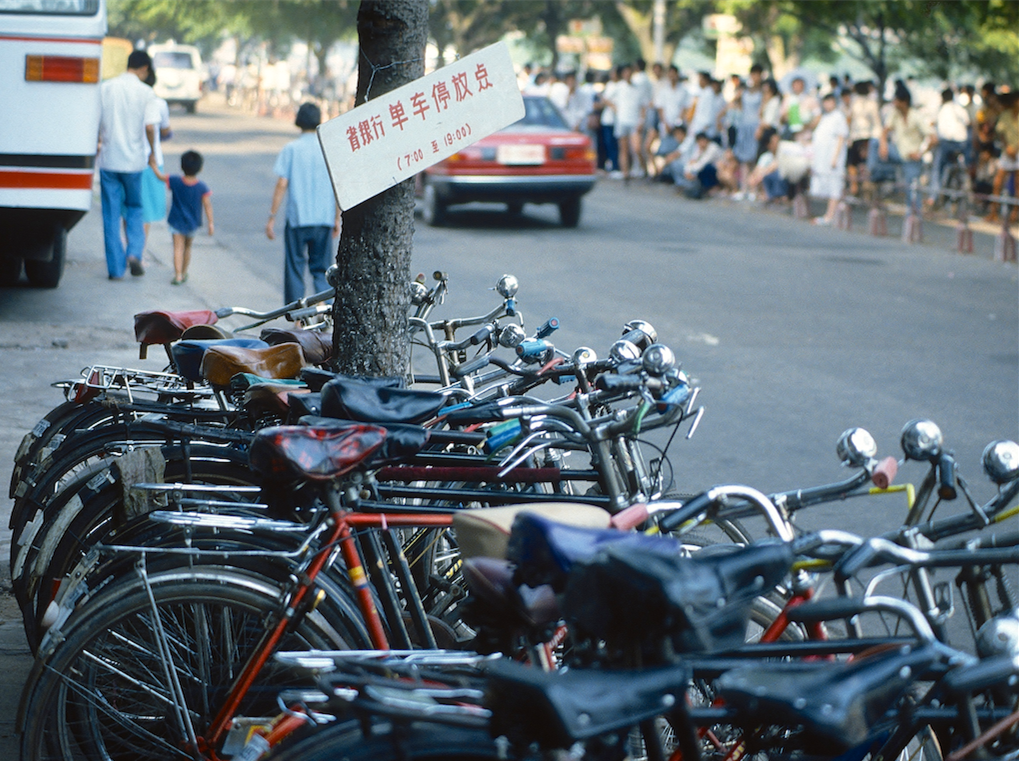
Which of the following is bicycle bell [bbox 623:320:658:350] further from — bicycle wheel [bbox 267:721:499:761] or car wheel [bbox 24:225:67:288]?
car wheel [bbox 24:225:67:288]

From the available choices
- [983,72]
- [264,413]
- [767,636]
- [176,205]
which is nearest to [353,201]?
[264,413]

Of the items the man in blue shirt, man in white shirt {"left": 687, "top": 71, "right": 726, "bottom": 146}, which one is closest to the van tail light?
the man in blue shirt

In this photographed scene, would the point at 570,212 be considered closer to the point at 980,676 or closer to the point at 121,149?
the point at 121,149

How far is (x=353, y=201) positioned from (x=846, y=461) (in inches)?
76.2

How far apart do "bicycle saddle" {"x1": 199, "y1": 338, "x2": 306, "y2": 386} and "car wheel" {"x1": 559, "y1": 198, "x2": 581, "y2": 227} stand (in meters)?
12.9

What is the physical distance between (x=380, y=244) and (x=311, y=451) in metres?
1.70

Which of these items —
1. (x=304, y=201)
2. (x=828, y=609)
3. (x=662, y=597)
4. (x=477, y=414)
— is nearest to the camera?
(x=662, y=597)

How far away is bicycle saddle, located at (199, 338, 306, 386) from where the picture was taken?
434 centimetres

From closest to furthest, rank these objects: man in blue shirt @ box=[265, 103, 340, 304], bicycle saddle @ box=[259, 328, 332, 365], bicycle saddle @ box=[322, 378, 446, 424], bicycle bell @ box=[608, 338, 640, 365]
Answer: bicycle saddle @ box=[322, 378, 446, 424]
bicycle bell @ box=[608, 338, 640, 365]
bicycle saddle @ box=[259, 328, 332, 365]
man in blue shirt @ box=[265, 103, 340, 304]

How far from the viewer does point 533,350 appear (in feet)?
13.9

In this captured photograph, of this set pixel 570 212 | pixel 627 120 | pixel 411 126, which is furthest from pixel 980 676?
pixel 627 120

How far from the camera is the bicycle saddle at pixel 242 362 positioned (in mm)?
4336

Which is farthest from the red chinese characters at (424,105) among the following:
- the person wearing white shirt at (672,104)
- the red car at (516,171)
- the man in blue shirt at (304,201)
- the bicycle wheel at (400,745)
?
the person wearing white shirt at (672,104)

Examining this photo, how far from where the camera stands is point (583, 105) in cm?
2759
